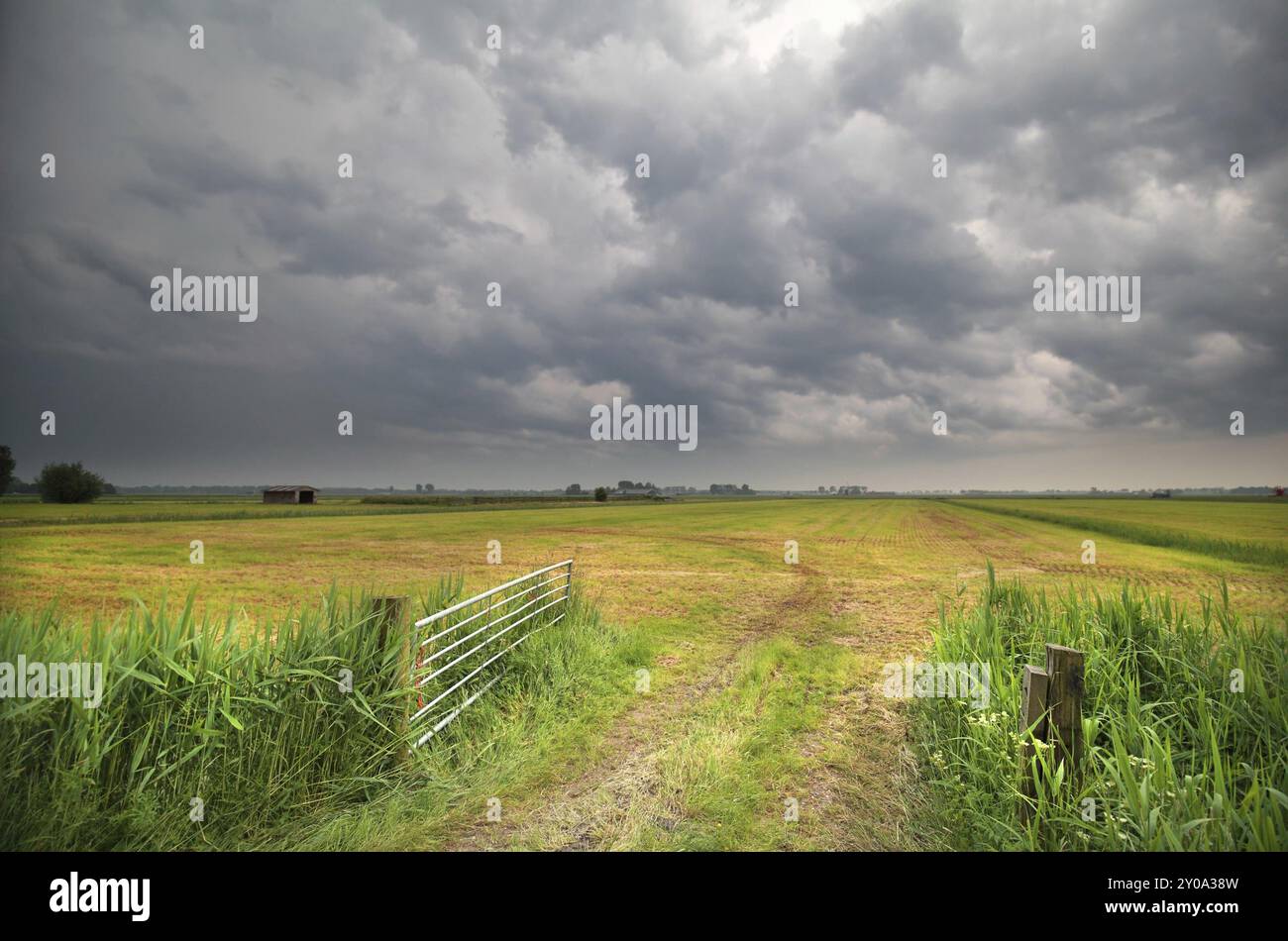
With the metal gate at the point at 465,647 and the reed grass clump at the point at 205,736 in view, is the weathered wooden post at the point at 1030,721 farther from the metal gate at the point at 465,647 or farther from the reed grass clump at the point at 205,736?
the metal gate at the point at 465,647

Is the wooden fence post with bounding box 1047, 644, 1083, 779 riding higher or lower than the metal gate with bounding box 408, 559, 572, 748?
higher

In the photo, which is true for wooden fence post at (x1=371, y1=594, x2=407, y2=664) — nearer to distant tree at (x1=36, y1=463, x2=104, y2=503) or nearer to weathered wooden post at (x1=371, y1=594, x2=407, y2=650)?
weathered wooden post at (x1=371, y1=594, x2=407, y2=650)

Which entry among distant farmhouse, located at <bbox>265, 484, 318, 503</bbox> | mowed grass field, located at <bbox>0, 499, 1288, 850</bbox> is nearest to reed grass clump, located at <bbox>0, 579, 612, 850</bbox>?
mowed grass field, located at <bbox>0, 499, 1288, 850</bbox>

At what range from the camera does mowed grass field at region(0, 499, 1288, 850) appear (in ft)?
12.7

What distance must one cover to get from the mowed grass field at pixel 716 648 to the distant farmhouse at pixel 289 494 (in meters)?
55.4

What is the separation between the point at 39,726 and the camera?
3.03m

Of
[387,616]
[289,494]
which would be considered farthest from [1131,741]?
[289,494]

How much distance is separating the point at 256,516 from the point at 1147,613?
76.1 metres

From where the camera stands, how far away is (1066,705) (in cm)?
320

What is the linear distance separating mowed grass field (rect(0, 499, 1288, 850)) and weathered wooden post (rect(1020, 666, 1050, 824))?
0.79 meters

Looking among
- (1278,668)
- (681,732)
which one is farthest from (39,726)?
(1278,668)

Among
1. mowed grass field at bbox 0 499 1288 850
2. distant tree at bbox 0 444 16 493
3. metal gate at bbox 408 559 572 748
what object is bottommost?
mowed grass field at bbox 0 499 1288 850

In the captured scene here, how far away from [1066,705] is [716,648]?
266 inches

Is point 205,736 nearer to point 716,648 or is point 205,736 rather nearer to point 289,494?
point 716,648
